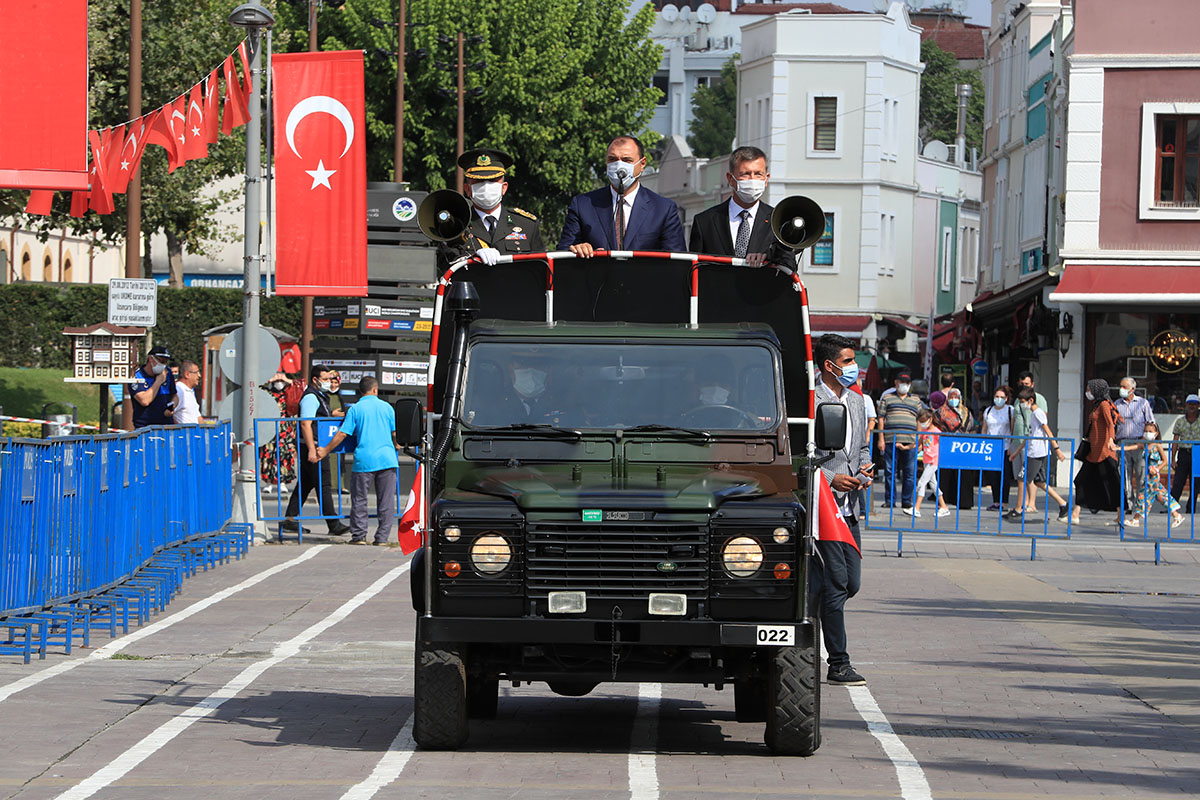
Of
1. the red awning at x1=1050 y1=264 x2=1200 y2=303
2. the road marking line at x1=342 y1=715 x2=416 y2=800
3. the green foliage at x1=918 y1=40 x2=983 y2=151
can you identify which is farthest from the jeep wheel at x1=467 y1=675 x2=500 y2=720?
the green foliage at x1=918 y1=40 x2=983 y2=151

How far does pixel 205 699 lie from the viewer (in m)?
11.0

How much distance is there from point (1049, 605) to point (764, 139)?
146 ft

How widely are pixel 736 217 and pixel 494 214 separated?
132 cm

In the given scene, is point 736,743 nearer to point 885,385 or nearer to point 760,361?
point 760,361

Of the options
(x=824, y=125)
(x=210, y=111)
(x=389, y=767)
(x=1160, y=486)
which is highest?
(x=824, y=125)

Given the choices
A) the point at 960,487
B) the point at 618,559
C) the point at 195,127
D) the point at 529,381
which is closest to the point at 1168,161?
the point at 960,487

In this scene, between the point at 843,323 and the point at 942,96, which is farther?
the point at 942,96

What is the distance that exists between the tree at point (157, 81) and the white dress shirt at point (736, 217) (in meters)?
26.8

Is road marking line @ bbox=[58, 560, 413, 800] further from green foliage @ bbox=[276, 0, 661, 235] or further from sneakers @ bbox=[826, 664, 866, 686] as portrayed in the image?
green foliage @ bbox=[276, 0, 661, 235]

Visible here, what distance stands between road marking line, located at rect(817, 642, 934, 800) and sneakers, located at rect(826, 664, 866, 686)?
0.05m

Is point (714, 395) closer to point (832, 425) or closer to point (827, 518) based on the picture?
point (832, 425)

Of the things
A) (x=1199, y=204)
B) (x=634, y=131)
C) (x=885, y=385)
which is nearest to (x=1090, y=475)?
(x=1199, y=204)

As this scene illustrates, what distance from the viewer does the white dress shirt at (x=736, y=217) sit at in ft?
35.6

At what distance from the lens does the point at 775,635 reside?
8734 mm
